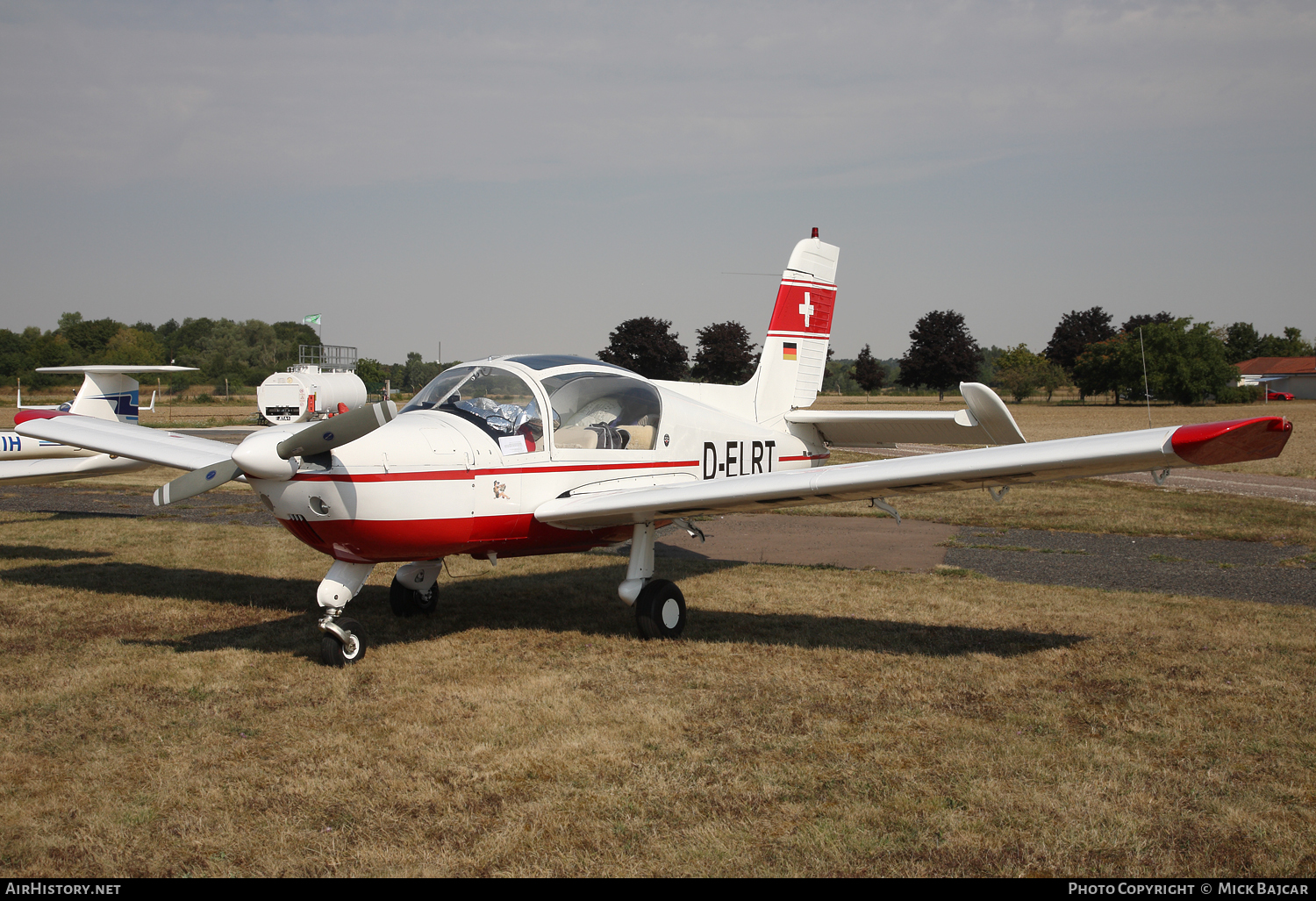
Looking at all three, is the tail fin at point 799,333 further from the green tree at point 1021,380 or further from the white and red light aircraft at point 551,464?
the green tree at point 1021,380

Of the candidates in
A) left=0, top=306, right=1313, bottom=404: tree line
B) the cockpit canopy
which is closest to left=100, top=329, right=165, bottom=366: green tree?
left=0, top=306, right=1313, bottom=404: tree line

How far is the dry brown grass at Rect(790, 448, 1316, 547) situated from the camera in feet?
40.1

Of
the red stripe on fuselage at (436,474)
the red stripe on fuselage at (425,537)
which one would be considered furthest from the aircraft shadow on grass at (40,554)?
the red stripe on fuselage at (436,474)

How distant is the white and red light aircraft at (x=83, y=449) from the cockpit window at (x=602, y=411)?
20.5 feet

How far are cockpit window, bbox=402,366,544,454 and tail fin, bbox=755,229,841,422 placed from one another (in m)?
3.44

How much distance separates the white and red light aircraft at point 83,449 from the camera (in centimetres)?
1128

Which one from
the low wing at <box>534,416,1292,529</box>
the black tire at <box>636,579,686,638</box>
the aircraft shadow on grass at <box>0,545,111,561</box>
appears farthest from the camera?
the aircraft shadow on grass at <box>0,545,111,561</box>

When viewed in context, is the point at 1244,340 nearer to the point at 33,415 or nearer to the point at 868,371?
the point at 868,371

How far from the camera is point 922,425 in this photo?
8664mm

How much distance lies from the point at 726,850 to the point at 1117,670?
3.65 m

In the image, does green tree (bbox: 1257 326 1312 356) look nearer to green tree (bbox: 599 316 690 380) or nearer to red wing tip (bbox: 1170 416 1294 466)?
green tree (bbox: 599 316 690 380)

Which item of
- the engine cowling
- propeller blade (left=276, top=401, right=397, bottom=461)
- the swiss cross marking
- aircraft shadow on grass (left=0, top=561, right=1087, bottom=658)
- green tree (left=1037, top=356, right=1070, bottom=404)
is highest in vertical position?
green tree (left=1037, top=356, right=1070, bottom=404)

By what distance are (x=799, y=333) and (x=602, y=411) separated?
378cm

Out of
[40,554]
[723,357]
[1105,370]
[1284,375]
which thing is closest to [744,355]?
[723,357]
